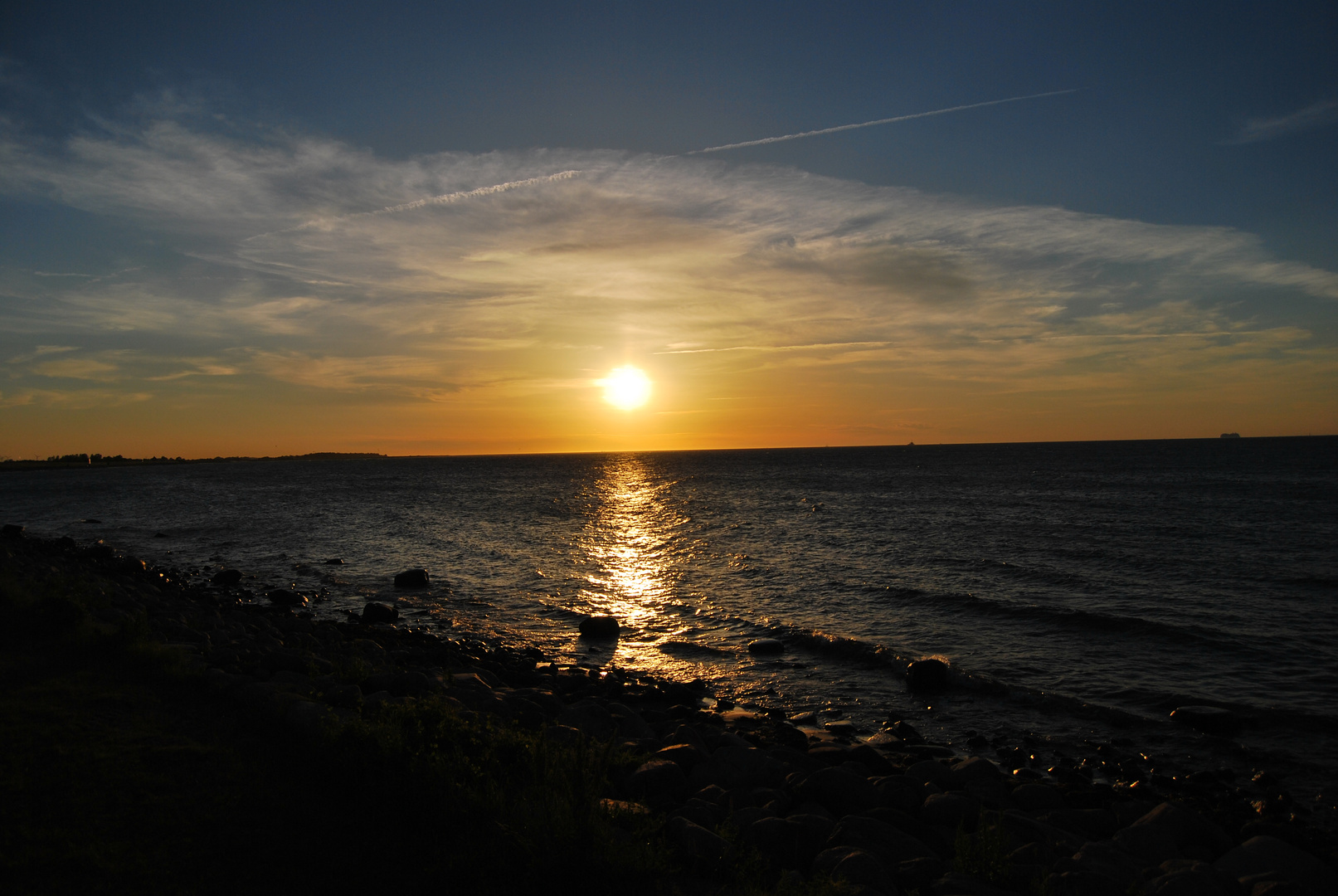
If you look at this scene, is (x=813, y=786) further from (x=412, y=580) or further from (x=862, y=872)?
(x=412, y=580)

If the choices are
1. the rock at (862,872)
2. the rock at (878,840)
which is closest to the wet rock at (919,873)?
the rock at (878,840)

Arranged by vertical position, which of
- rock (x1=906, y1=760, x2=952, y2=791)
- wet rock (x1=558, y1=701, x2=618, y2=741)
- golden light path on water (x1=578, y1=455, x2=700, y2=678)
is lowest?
golden light path on water (x1=578, y1=455, x2=700, y2=678)

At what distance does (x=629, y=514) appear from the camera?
6303cm

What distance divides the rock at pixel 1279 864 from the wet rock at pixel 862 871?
183 inches

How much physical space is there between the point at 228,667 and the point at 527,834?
8967 mm

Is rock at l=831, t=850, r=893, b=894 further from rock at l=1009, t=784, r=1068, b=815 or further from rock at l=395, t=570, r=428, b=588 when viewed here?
rock at l=395, t=570, r=428, b=588

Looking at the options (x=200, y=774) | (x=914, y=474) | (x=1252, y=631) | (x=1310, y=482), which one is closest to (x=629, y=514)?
(x=1252, y=631)

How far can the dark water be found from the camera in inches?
631

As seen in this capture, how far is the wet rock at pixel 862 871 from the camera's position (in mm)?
6801

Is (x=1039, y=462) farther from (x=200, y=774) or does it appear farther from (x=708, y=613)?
(x=200, y=774)

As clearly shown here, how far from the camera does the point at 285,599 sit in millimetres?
25703

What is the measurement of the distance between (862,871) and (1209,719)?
11680 mm

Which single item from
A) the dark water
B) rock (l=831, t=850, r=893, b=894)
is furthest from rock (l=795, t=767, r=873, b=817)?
the dark water

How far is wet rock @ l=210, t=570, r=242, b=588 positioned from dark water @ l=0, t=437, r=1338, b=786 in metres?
2.94
